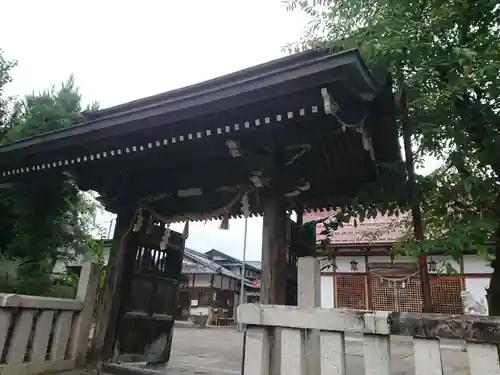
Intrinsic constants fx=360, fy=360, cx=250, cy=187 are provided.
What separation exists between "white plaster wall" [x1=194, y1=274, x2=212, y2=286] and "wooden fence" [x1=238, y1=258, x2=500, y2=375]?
2149cm

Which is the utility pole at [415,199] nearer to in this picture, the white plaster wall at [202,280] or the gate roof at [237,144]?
the gate roof at [237,144]

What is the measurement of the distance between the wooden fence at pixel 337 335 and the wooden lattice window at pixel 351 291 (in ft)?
34.3

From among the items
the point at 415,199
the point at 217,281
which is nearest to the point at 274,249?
the point at 415,199

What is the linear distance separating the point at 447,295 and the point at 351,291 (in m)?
3.00

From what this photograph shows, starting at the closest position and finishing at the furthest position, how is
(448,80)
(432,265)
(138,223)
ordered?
(448,80)
(138,223)
(432,265)

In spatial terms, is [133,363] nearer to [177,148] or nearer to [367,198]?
[177,148]

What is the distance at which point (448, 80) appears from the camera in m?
3.65

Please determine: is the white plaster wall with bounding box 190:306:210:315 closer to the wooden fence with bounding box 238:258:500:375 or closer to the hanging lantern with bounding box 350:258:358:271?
the hanging lantern with bounding box 350:258:358:271

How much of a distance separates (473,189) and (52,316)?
4837 mm

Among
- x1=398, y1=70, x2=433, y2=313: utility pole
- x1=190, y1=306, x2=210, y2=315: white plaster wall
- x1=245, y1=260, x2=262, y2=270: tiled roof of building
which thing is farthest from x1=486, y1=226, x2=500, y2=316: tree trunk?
x1=245, y1=260, x2=262, y2=270: tiled roof of building

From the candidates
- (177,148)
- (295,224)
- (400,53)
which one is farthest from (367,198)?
(177,148)

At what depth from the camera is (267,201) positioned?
4.06m

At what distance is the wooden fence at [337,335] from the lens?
6.41 feet

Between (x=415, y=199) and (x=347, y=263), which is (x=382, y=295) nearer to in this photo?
(x=347, y=263)
